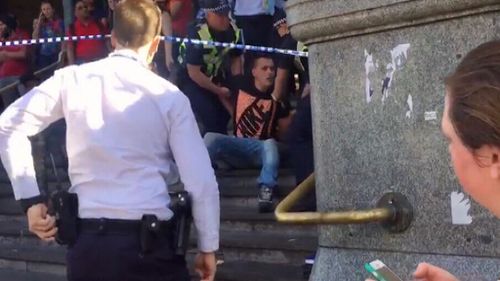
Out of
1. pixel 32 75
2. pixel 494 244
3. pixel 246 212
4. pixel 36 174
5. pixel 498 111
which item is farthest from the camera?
pixel 32 75

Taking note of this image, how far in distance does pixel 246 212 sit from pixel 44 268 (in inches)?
84.6

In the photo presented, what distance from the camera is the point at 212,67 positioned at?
891cm

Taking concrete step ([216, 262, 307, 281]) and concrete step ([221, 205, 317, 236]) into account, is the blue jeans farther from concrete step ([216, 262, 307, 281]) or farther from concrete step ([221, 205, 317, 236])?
concrete step ([216, 262, 307, 281])

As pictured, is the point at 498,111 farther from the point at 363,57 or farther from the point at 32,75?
the point at 32,75

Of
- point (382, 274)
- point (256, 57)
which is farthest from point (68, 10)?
point (382, 274)

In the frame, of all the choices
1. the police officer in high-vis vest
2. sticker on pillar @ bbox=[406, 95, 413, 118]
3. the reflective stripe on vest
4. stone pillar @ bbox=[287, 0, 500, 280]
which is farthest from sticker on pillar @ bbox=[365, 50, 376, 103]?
the reflective stripe on vest

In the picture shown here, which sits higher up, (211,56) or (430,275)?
(211,56)

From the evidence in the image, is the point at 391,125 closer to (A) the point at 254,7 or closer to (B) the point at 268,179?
(B) the point at 268,179

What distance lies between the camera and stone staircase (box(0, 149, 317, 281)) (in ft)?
23.6

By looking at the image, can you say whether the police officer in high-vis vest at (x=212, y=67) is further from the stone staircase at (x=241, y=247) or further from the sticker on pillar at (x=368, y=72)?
the sticker on pillar at (x=368, y=72)

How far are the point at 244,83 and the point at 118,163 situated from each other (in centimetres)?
405

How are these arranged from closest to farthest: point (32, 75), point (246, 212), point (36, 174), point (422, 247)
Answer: point (422, 247), point (36, 174), point (246, 212), point (32, 75)

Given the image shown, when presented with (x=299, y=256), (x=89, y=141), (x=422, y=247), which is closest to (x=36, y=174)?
(x=89, y=141)

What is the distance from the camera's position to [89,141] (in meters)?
4.46
